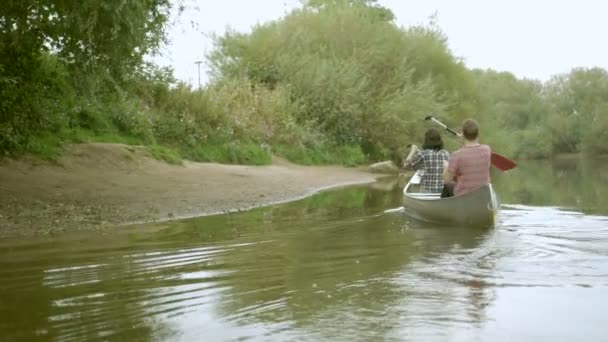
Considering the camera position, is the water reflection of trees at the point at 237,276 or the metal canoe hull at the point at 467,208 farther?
the metal canoe hull at the point at 467,208

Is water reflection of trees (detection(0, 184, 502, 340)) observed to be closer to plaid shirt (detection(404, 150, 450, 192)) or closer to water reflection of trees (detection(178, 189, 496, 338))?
water reflection of trees (detection(178, 189, 496, 338))

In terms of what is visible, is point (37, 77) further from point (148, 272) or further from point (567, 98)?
point (567, 98)

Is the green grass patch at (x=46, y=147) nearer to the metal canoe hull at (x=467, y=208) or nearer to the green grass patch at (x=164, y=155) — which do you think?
the green grass patch at (x=164, y=155)

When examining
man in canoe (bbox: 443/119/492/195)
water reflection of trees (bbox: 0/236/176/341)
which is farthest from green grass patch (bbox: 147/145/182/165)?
water reflection of trees (bbox: 0/236/176/341)

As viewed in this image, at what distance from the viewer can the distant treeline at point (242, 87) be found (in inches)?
477

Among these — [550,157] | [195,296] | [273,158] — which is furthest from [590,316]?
[550,157]

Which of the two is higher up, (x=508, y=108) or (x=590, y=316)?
(x=508, y=108)

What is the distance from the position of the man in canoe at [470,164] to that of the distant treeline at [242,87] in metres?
5.38

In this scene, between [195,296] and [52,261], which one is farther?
[52,261]

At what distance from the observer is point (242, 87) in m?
30.7

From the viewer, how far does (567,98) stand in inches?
3268

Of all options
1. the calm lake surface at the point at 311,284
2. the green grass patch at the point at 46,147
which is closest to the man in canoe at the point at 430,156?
the calm lake surface at the point at 311,284

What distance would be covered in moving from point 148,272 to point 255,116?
74.6 ft

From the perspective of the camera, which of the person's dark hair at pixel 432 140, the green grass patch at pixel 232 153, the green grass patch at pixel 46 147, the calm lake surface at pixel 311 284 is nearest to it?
the calm lake surface at pixel 311 284
